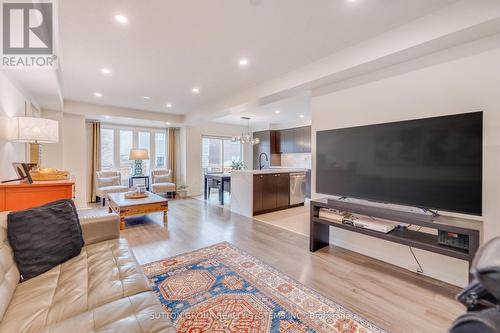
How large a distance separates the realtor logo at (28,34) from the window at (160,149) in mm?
4766

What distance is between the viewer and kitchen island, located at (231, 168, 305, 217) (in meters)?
4.74

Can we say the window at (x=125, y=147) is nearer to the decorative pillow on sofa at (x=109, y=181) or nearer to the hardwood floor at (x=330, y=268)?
the decorative pillow on sofa at (x=109, y=181)

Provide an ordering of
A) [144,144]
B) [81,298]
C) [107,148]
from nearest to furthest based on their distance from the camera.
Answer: [81,298] → [107,148] → [144,144]

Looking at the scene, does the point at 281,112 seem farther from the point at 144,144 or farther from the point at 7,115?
the point at 7,115

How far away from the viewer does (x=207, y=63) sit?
3.11 m

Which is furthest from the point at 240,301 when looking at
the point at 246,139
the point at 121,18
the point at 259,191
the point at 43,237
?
the point at 246,139

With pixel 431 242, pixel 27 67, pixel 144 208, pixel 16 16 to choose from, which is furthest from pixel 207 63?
pixel 431 242

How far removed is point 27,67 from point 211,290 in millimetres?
3415

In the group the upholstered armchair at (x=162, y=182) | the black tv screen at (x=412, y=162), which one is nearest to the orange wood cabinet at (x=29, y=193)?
the black tv screen at (x=412, y=162)

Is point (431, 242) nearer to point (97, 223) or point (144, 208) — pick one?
point (97, 223)

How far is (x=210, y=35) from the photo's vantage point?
2406 mm

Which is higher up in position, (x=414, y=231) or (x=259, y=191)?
(x=259, y=191)

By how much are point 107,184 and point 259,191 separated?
13.4ft

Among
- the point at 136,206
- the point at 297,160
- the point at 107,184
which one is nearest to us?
the point at 136,206
